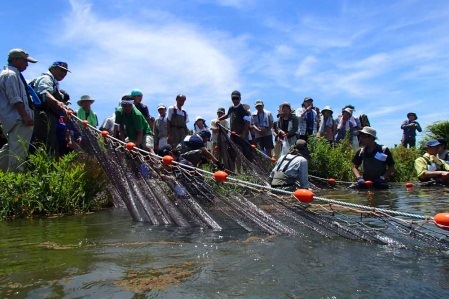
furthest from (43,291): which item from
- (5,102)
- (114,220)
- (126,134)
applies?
(126,134)

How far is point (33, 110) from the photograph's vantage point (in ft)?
19.6

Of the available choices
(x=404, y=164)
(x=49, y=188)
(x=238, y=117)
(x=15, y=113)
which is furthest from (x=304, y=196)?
(x=404, y=164)

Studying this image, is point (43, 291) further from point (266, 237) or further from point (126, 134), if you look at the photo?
point (126, 134)

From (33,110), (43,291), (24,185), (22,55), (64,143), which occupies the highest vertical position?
(22,55)

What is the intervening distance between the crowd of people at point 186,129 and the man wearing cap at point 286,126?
25mm

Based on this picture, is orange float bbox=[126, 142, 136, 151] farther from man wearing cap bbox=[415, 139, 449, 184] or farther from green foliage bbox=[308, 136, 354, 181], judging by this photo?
man wearing cap bbox=[415, 139, 449, 184]

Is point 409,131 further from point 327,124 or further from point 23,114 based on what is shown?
point 23,114

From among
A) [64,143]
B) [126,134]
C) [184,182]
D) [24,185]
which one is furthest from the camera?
[126,134]

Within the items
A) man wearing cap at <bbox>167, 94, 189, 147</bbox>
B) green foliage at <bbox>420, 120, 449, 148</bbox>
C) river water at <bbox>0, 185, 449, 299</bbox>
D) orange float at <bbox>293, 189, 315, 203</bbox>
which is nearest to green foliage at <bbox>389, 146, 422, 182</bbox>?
green foliage at <bbox>420, 120, 449, 148</bbox>

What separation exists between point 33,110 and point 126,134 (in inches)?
70.1

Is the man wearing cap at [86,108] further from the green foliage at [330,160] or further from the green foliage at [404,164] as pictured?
the green foliage at [404,164]

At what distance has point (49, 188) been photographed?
531 cm

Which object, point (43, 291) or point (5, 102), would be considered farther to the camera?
point (5, 102)

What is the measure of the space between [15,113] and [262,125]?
6.44 m
